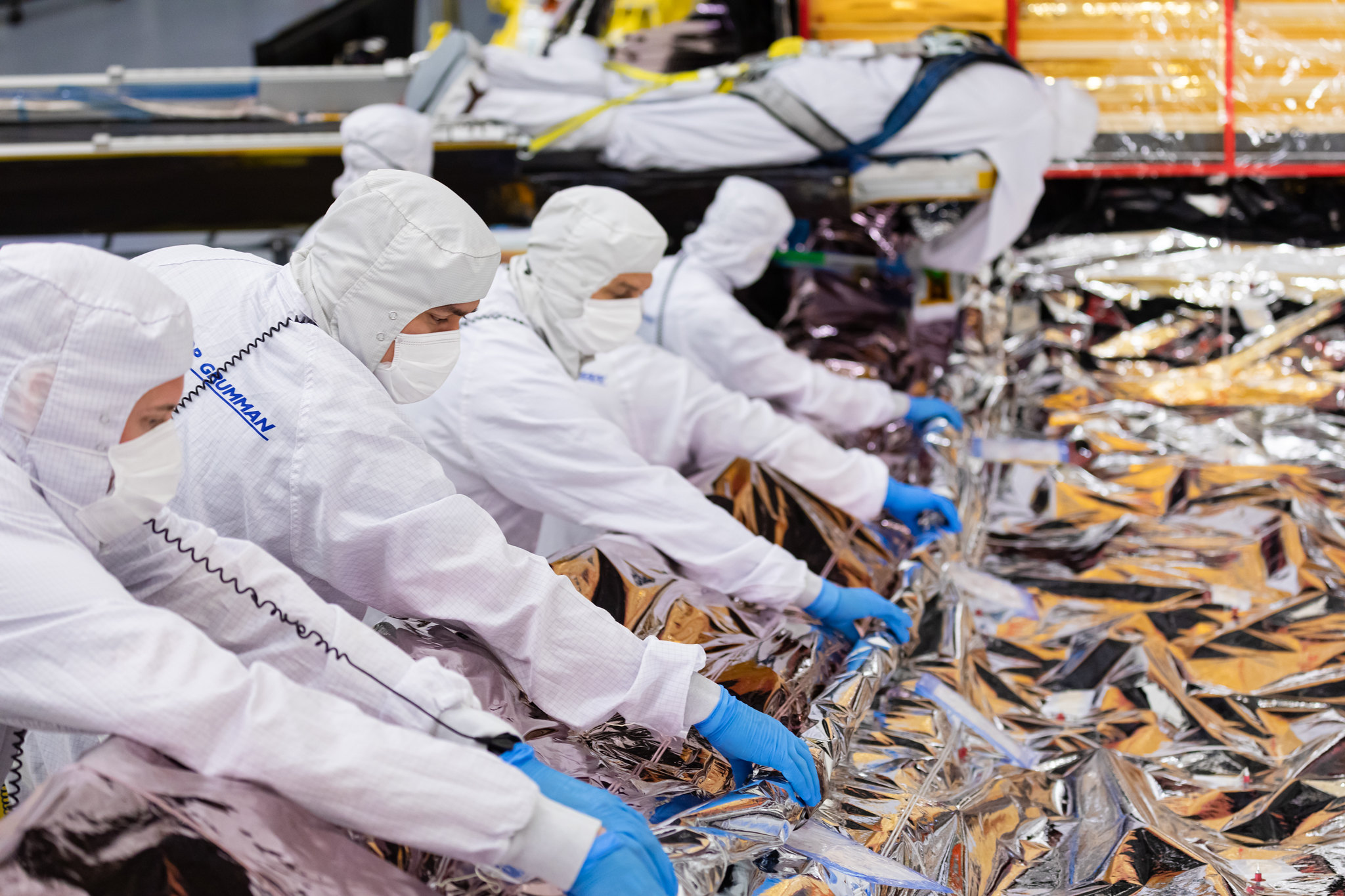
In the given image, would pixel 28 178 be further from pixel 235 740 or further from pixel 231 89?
pixel 235 740

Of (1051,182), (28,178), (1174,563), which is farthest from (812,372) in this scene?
(28,178)

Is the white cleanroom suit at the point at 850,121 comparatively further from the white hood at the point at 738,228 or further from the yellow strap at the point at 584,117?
the white hood at the point at 738,228

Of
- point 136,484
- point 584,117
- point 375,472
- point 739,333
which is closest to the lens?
point 136,484

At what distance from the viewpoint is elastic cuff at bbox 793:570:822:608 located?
6.10 ft

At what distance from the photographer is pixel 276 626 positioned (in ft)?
3.85

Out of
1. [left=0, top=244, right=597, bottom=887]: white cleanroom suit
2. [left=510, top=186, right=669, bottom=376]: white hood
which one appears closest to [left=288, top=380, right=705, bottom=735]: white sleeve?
[left=0, top=244, right=597, bottom=887]: white cleanroom suit

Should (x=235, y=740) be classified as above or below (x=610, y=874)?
above

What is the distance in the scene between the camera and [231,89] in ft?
13.3

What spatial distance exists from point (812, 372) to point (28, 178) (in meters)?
2.42

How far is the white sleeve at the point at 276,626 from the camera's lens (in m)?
1.14

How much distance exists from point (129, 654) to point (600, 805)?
0.45 meters

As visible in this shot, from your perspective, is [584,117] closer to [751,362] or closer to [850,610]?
[751,362]

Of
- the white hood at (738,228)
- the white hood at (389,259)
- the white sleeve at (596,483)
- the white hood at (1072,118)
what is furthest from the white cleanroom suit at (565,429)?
the white hood at (1072,118)

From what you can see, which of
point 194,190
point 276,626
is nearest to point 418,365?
point 276,626
